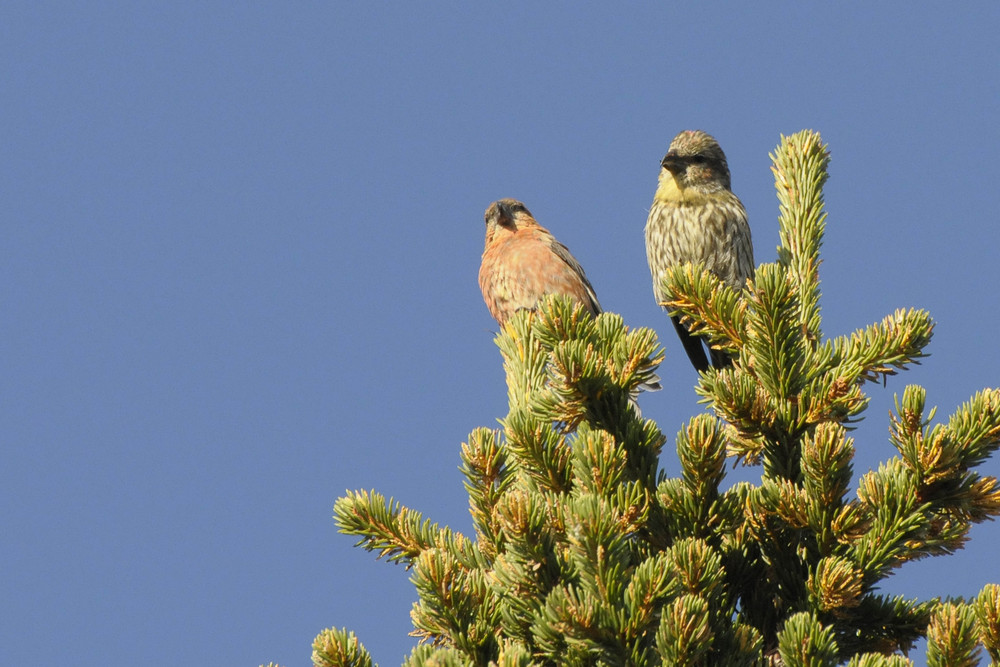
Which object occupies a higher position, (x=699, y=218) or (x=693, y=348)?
(x=699, y=218)

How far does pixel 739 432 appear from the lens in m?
2.89

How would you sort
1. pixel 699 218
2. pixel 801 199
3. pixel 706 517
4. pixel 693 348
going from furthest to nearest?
pixel 693 348 → pixel 699 218 → pixel 801 199 → pixel 706 517

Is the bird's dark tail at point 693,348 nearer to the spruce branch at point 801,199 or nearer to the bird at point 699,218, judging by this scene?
the bird at point 699,218

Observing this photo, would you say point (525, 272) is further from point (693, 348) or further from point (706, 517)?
point (706, 517)

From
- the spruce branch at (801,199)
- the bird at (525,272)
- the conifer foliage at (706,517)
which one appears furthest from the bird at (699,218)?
the conifer foliage at (706,517)

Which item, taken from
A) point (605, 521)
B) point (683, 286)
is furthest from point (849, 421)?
point (605, 521)

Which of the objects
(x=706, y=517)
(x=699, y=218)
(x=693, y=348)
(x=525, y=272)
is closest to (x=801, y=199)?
(x=706, y=517)

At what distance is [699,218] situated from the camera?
6.96m

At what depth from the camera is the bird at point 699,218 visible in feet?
22.7

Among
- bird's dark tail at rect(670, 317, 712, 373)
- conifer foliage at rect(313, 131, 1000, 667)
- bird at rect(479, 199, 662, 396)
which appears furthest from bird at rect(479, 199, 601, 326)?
conifer foliage at rect(313, 131, 1000, 667)

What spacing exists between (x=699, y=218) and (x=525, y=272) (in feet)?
4.67

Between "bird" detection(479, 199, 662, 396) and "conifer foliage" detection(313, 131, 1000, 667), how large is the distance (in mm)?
4523

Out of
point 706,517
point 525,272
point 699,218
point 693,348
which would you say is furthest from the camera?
point 525,272

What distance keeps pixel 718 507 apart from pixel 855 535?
0.35 m
